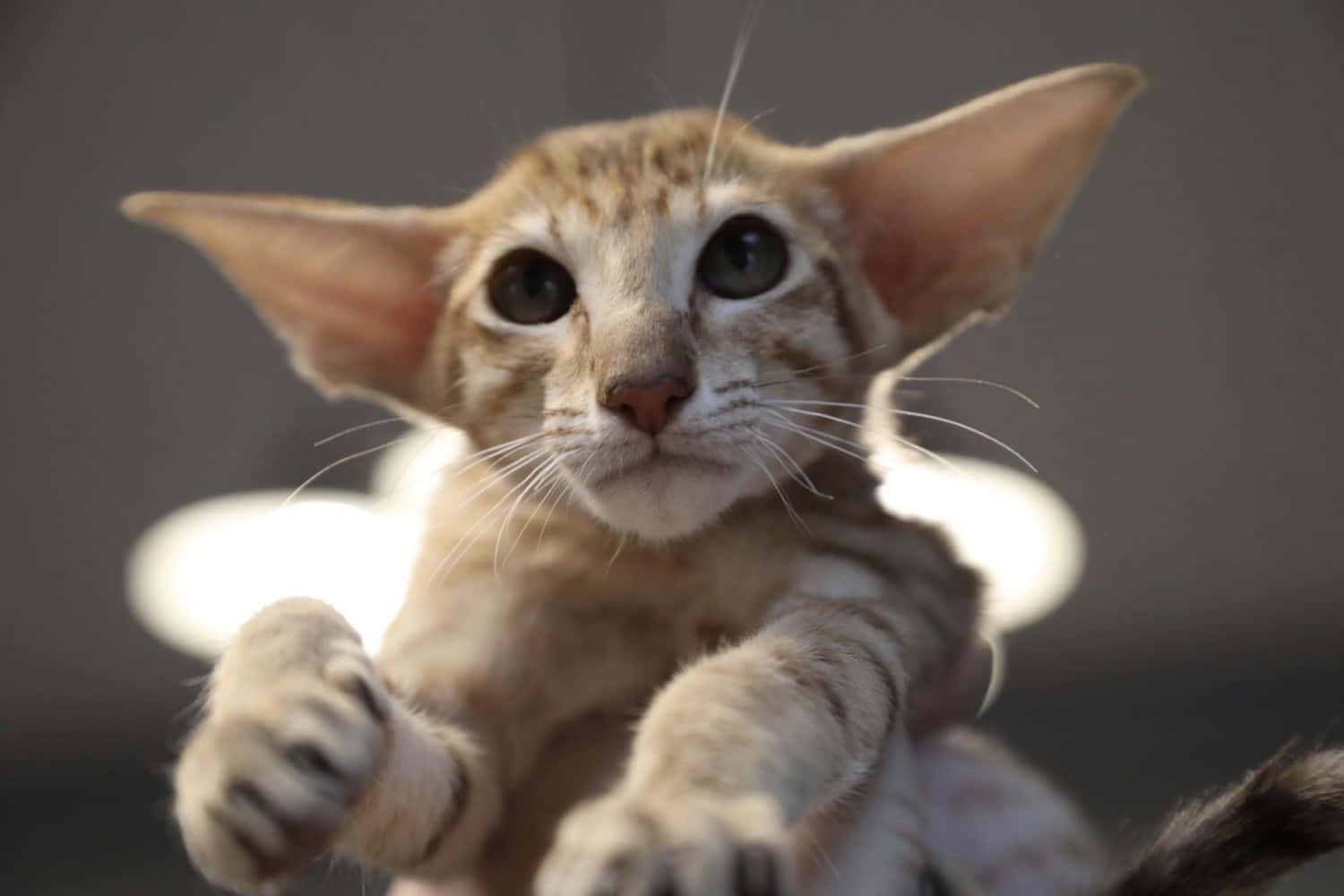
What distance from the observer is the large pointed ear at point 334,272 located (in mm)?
756

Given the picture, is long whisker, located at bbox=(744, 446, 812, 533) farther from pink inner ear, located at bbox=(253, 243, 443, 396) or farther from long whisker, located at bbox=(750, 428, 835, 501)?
pink inner ear, located at bbox=(253, 243, 443, 396)

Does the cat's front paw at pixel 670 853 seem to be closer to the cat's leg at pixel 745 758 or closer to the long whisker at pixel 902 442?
the cat's leg at pixel 745 758

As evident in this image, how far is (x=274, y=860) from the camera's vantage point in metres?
0.49

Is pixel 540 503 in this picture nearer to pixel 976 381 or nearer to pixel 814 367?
pixel 814 367

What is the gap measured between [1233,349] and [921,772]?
30.2 inches

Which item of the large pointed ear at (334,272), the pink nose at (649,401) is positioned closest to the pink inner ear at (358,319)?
the large pointed ear at (334,272)

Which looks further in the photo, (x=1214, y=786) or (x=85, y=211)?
(x=85, y=211)

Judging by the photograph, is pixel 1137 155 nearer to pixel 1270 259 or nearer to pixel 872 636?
pixel 1270 259

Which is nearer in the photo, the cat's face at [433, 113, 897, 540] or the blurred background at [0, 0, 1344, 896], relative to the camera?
the cat's face at [433, 113, 897, 540]

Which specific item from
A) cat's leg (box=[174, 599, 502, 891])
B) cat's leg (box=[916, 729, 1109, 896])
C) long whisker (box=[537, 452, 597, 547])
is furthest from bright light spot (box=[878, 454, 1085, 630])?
cat's leg (box=[174, 599, 502, 891])

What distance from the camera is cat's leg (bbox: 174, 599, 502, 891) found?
49cm

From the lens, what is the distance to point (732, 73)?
888 millimetres

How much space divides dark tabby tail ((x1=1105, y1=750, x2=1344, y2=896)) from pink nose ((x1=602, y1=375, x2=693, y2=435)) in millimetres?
392

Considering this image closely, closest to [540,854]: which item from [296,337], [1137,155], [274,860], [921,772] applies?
[274,860]
